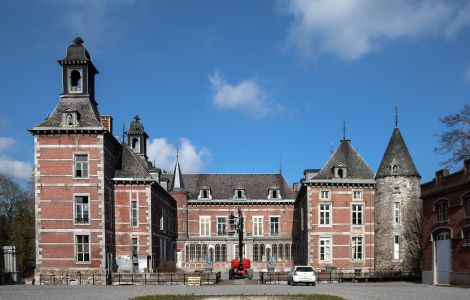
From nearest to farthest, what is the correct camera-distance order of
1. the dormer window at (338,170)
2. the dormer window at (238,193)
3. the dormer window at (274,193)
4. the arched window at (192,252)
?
the dormer window at (338,170), the arched window at (192,252), the dormer window at (274,193), the dormer window at (238,193)

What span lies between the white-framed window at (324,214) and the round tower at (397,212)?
416 cm

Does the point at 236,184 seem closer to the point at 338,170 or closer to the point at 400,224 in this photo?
the point at 338,170

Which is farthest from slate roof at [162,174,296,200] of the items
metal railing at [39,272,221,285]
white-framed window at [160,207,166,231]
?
metal railing at [39,272,221,285]

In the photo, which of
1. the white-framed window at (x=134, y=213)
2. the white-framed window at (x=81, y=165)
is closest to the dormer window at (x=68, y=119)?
the white-framed window at (x=81, y=165)

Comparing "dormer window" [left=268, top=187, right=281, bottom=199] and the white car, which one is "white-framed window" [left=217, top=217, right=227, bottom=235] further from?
the white car

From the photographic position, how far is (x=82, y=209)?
1704 inches

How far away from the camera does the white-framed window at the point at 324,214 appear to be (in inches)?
2136

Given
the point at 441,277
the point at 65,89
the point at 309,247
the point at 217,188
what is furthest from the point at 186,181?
the point at 441,277

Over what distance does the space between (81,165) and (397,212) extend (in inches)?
1020

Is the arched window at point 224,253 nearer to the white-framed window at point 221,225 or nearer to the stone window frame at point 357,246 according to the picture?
the white-framed window at point 221,225

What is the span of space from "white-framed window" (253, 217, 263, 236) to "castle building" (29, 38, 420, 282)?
4.4 inches

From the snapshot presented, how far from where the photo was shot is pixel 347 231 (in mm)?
54281

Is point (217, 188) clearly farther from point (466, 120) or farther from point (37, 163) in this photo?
point (466, 120)

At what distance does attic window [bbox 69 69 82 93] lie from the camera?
45406mm
